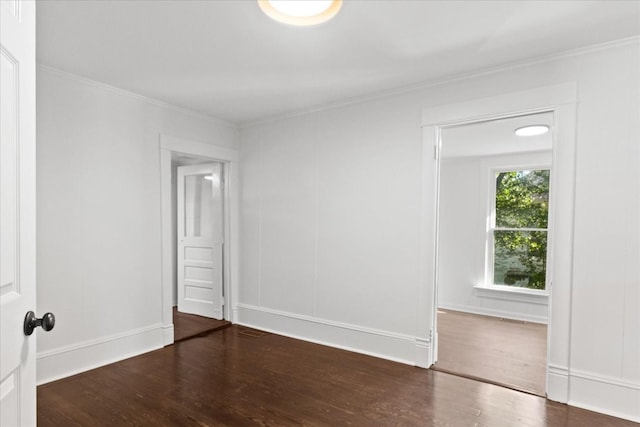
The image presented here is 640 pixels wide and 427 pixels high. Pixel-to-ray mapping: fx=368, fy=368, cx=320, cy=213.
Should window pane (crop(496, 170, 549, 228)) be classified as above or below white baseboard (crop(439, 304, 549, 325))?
above

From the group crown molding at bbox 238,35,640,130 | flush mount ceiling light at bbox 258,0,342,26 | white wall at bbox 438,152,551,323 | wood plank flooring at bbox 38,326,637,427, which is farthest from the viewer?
white wall at bbox 438,152,551,323

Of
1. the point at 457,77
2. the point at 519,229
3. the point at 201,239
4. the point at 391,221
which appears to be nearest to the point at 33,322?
the point at 391,221

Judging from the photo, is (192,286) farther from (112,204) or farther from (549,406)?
(549,406)

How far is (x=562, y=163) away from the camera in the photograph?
2.68 meters

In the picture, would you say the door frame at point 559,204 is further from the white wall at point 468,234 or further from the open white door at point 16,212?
the open white door at point 16,212

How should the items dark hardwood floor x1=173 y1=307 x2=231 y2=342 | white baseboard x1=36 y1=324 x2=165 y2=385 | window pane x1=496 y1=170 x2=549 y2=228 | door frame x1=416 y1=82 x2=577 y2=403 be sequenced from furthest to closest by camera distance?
window pane x1=496 y1=170 x2=549 y2=228 → dark hardwood floor x1=173 y1=307 x2=231 y2=342 → white baseboard x1=36 y1=324 x2=165 y2=385 → door frame x1=416 y1=82 x2=577 y2=403

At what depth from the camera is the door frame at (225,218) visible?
3797 mm

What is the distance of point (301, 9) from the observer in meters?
1.87

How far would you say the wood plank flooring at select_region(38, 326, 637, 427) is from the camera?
2398mm

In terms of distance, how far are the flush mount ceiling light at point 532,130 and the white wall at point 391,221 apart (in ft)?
4.24

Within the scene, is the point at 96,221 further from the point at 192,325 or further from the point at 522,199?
the point at 522,199

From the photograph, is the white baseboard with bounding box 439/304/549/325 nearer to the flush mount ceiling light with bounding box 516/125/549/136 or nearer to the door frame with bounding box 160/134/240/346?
the flush mount ceiling light with bounding box 516/125/549/136

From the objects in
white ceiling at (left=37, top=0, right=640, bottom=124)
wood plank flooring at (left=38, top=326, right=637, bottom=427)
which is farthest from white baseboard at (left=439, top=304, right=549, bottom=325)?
white ceiling at (left=37, top=0, right=640, bottom=124)

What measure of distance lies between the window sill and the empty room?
0.71 metres
